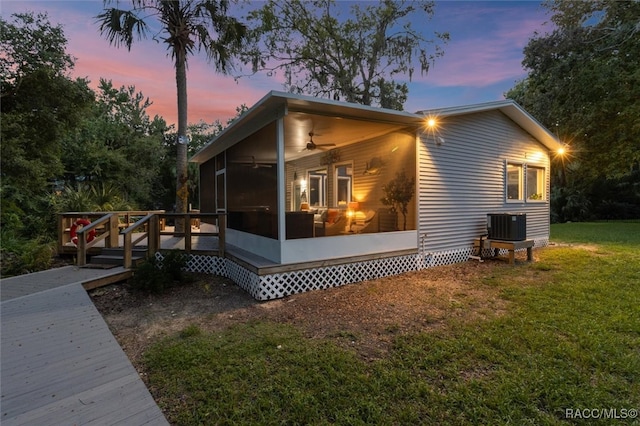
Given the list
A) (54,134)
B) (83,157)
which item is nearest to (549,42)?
(54,134)

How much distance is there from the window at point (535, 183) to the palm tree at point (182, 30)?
930cm

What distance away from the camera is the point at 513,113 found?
8.09 m

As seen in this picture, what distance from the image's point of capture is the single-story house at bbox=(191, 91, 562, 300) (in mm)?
5137

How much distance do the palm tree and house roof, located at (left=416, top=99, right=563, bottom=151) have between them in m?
5.89

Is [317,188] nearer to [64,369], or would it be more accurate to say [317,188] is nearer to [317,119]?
[317,119]

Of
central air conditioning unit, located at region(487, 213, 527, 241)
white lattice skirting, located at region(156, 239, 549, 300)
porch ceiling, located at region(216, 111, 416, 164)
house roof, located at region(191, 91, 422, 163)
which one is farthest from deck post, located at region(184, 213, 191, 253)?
central air conditioning unit, located at region(487, 213, 527, 241)

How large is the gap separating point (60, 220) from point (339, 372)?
7.58m

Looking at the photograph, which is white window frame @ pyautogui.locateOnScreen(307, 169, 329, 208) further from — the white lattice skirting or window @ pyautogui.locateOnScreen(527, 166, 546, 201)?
window @ pyautogui.locateOnScreen(527, 166, 546, 201)

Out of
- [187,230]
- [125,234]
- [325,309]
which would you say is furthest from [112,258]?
[325,309]

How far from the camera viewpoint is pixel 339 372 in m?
2.71

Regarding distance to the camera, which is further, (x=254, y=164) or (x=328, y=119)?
(x=254, y=164)

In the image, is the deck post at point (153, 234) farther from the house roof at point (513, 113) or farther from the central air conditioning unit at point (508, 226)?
the central air conditioning unit at point (508, 226)

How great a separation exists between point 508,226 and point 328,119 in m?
4.84

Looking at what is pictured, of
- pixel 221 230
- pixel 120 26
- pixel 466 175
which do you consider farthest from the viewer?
pixel 120 26
